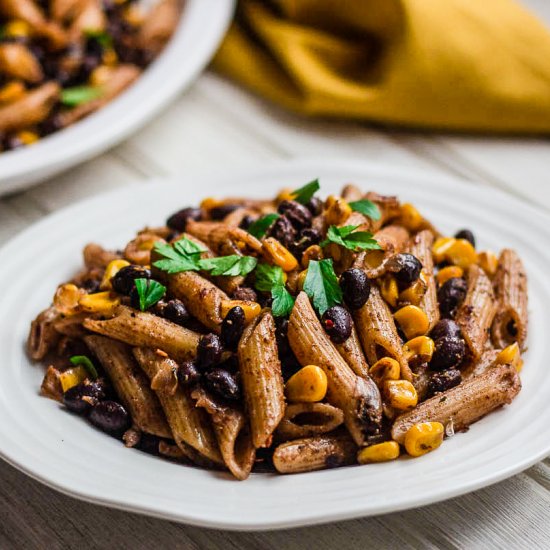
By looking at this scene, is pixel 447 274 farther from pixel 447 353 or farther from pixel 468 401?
pixel 468 401

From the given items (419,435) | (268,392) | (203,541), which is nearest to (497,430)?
(419,435)

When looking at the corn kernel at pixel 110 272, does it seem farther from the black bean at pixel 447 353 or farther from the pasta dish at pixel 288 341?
the black bean at pixel 447 353

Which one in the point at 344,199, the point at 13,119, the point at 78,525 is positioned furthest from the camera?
the point at 13,119

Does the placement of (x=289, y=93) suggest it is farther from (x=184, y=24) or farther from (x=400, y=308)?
(x=400, y=308)

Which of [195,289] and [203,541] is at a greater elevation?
[195,289]

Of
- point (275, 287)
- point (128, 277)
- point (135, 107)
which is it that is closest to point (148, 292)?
point (128, 277)

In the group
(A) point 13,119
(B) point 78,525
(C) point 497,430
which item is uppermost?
(C) point 497,430

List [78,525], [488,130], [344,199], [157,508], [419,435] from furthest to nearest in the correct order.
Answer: [488,130]
[344,199]
[78,525]
[419,435]
[157,508]
